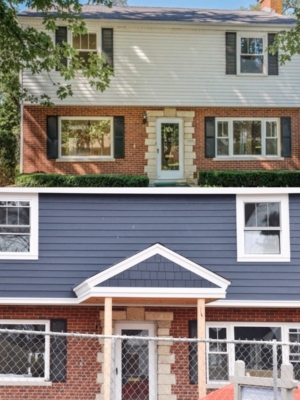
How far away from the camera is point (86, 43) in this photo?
2362 cm

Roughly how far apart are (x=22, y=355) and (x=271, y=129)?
14.0 meters

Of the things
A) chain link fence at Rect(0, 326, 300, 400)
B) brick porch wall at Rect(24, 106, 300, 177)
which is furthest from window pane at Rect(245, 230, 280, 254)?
brick porch wall at Rect(24, 106, 300, 177)

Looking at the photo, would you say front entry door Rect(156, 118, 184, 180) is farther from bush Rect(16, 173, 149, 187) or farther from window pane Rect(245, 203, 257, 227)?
window pane Rect(245, 203, 257, 227)

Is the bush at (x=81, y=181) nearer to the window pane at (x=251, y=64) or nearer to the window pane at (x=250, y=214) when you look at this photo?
the window pane at (x=251, y=64)

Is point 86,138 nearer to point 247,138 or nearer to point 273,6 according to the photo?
point 247,138

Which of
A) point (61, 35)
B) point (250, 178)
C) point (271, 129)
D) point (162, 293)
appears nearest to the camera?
point (162, 293)

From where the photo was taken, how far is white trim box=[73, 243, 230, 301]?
43.0ft

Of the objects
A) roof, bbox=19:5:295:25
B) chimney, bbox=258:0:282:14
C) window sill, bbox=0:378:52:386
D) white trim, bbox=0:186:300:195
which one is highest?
chimney, bbox=258:0:282:14

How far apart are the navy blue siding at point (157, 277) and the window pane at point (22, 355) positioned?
2.45 metres

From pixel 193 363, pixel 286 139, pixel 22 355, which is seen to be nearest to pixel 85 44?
pixel 286 139

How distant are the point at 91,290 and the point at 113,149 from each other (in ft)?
37.0

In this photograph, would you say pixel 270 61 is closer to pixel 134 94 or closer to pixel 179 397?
pixel 134 94

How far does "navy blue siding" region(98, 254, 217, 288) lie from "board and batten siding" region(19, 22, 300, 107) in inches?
450

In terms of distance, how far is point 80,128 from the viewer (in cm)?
2389
